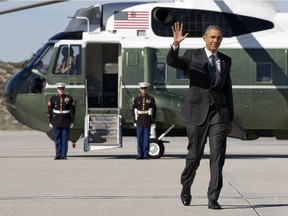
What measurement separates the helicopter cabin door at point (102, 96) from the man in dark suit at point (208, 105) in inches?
393

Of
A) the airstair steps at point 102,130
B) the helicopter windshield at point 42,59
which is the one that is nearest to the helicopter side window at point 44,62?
the helicopter windshield at point 42,59

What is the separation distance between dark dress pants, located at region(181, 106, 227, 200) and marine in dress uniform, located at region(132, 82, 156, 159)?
A: 968 centimetres

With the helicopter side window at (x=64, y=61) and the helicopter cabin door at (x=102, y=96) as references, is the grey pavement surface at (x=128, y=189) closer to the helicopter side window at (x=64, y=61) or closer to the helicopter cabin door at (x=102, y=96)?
the helicopter cabin door at (x=102, y=96)

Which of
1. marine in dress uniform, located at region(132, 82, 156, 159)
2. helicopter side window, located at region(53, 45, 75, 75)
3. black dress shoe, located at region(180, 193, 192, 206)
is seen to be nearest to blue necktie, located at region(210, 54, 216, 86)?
black dress shoe, located at region(180, 193, 192, 206)

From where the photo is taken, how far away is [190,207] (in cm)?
1089

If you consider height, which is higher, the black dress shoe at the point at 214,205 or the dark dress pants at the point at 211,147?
the dark dress pants at the point at 211,147

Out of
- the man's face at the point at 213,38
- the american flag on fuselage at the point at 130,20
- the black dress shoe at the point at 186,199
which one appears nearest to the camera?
the man's face at the point at 213,38

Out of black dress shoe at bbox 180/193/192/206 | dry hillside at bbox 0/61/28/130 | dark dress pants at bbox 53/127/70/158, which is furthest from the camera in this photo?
dry hillside at bbox 0/61/28/130

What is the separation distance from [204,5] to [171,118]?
248cm

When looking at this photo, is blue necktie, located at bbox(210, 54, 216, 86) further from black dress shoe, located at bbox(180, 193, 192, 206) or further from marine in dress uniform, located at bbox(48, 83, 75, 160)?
marine in dress uniform, located at bbox(48, 83, 75, 160)

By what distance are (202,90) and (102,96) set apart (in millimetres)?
11046

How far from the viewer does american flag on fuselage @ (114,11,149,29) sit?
69.8 feet

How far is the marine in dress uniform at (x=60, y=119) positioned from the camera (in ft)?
67.7

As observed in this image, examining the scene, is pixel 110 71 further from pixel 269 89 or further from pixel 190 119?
pixel 190 119
